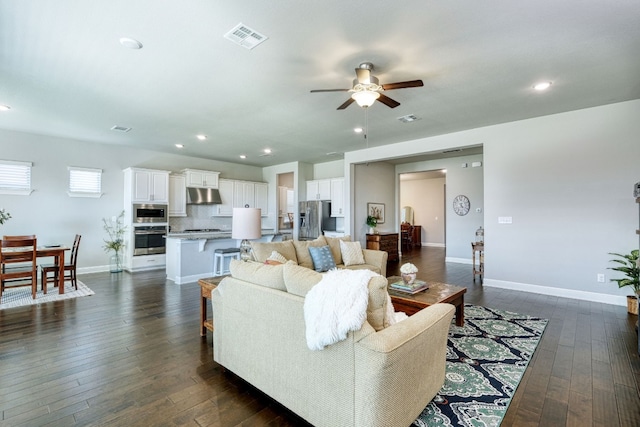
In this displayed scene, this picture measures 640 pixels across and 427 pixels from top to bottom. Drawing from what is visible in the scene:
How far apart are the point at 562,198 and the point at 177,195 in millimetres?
7991

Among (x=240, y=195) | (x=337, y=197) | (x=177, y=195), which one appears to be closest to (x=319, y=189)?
(x=337, y=197)

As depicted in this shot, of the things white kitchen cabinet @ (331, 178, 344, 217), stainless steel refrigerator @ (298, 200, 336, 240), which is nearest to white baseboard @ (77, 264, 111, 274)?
stainless steel refrigerator @ (298, 200, 336, 240)

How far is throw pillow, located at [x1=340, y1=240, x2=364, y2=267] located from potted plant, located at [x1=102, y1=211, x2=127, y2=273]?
5076 millimetres

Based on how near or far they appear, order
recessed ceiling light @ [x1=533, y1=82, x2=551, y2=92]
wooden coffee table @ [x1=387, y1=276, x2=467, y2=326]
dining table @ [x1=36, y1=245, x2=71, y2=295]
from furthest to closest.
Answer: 1. dining table @ [x1=36, y1=245, x2=71, y2=295]
2. recessed ceiling light @ [x1=533, y1=82, x2=551, y2=92]
3. wooden coffee table @ [x1=387, y1=276, x2=467, y2=326]

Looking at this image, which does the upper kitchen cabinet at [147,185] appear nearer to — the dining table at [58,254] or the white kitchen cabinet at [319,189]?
the dining table at [58,254]

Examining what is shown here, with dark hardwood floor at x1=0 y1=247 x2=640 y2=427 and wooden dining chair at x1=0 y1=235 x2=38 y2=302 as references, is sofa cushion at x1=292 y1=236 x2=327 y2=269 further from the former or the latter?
wooden dining chair at x1=0 y1=235 x2=38 y2=302

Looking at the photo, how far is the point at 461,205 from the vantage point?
8.40 meters

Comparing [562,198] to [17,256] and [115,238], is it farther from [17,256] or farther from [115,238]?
[115,238]

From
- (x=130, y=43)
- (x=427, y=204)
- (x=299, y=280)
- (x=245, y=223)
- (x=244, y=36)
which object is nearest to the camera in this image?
(x=299, y=280)

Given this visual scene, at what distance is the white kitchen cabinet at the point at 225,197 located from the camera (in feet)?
27.8

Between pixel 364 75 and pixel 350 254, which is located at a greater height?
pixel 364 75

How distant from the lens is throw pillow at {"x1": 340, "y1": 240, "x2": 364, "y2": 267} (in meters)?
4.70

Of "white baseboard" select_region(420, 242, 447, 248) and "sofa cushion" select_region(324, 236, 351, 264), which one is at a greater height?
"sofa cushion" select_region(324, 236, 351, 264)

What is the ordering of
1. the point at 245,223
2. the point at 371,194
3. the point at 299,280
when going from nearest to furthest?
1. the point at 299,280
2. the point at 245,223
3. the point at 371,194
